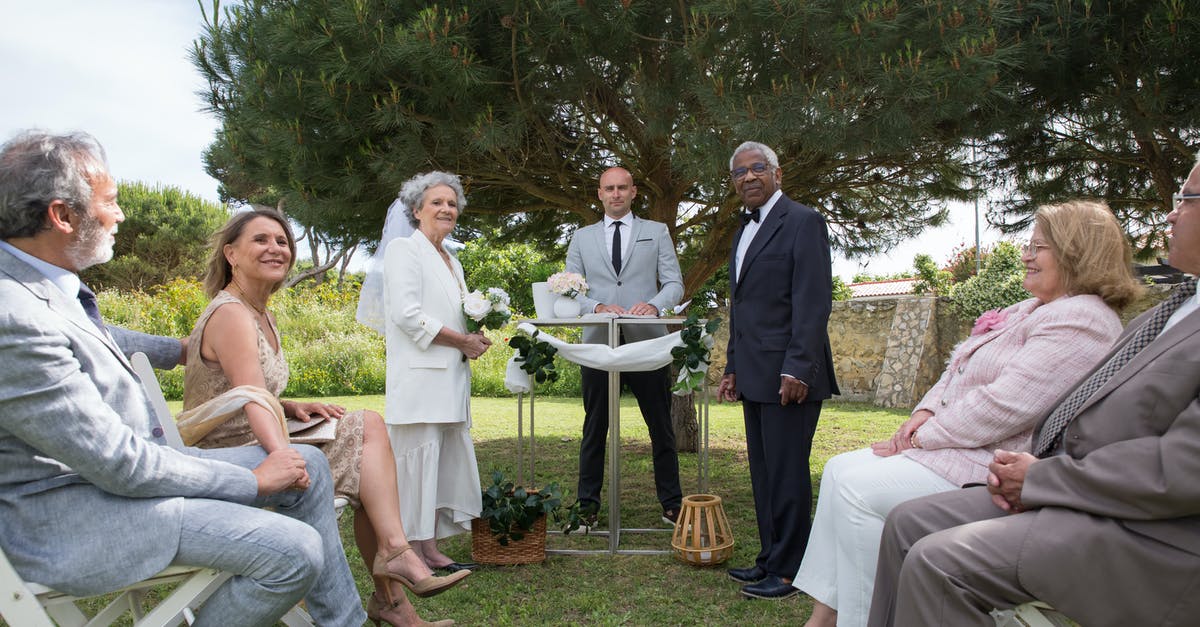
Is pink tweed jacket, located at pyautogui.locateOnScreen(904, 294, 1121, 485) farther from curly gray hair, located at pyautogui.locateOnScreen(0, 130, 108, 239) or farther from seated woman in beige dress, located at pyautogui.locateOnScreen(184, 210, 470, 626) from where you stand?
curly gray hair, located at pyautogui.locateOnScreen(0, 130, 108, 239)

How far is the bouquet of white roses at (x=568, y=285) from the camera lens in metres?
4.18

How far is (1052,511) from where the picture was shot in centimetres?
183

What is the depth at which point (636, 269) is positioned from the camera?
181 inches

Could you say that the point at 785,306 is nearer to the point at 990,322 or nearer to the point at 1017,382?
the point at 990,322

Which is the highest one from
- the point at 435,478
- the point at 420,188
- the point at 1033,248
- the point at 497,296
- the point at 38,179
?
the point at 420,188

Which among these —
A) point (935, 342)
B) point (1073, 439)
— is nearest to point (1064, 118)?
point (1073, 439)

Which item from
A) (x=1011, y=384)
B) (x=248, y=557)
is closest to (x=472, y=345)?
(x=248, y=557)

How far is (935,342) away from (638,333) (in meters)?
8.54

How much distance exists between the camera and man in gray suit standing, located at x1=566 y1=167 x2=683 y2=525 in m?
4.55

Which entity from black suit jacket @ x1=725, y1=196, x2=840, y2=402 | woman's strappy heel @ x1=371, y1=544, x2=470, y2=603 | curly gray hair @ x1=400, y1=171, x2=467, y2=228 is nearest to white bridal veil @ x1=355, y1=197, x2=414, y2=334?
curly gray hair @ x1=400, y1=171, x2=467, y2=228

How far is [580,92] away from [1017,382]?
318cm

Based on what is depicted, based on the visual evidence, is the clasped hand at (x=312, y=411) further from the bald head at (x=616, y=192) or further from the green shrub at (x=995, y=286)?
the green shrub at (x=995, y=286)

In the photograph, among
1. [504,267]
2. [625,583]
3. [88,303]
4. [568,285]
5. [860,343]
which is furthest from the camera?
[504,267]

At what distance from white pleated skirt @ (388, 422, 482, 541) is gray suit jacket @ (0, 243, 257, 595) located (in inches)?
74.5
